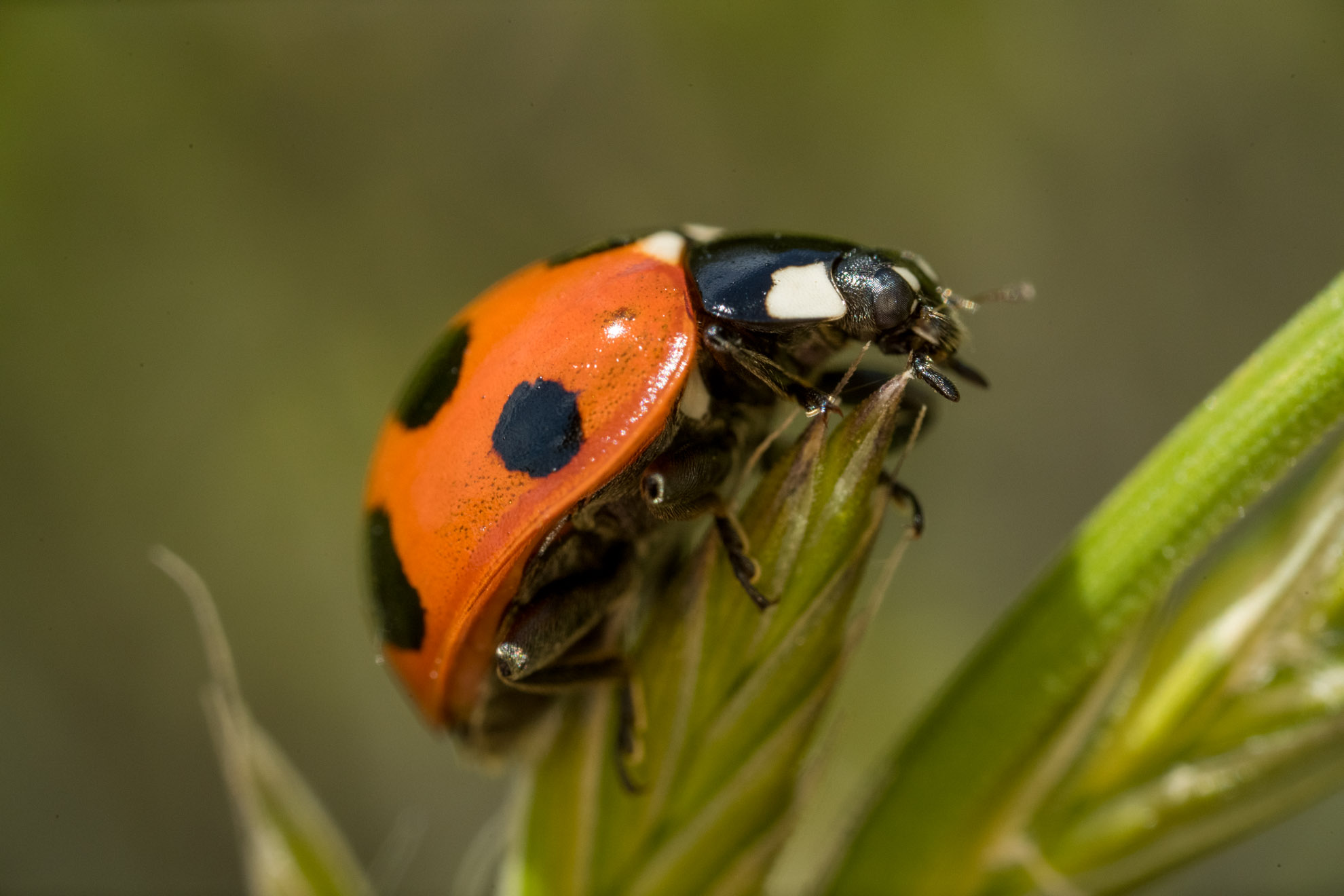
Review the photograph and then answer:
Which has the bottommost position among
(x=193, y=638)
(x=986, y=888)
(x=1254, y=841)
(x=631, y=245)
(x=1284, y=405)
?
(x=1254, y=841)

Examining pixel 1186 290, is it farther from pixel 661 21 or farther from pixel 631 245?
pixel 631 245

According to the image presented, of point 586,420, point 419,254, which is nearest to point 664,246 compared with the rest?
point 586,420

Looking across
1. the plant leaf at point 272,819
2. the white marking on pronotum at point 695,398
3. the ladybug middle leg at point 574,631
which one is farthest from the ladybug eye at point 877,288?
the plant leaf at point 272,819

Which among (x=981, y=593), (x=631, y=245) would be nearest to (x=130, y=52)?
(x=631, y=245)

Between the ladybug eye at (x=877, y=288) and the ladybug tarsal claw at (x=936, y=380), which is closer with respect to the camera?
the ladybug tarsal claw at (x=936, y=380)

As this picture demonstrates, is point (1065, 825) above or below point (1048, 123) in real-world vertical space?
below

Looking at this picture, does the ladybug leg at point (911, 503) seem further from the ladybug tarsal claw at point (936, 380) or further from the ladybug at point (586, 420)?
the ladybug tarsal claw at point (936, 380)

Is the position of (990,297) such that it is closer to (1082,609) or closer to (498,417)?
(1082,609)
